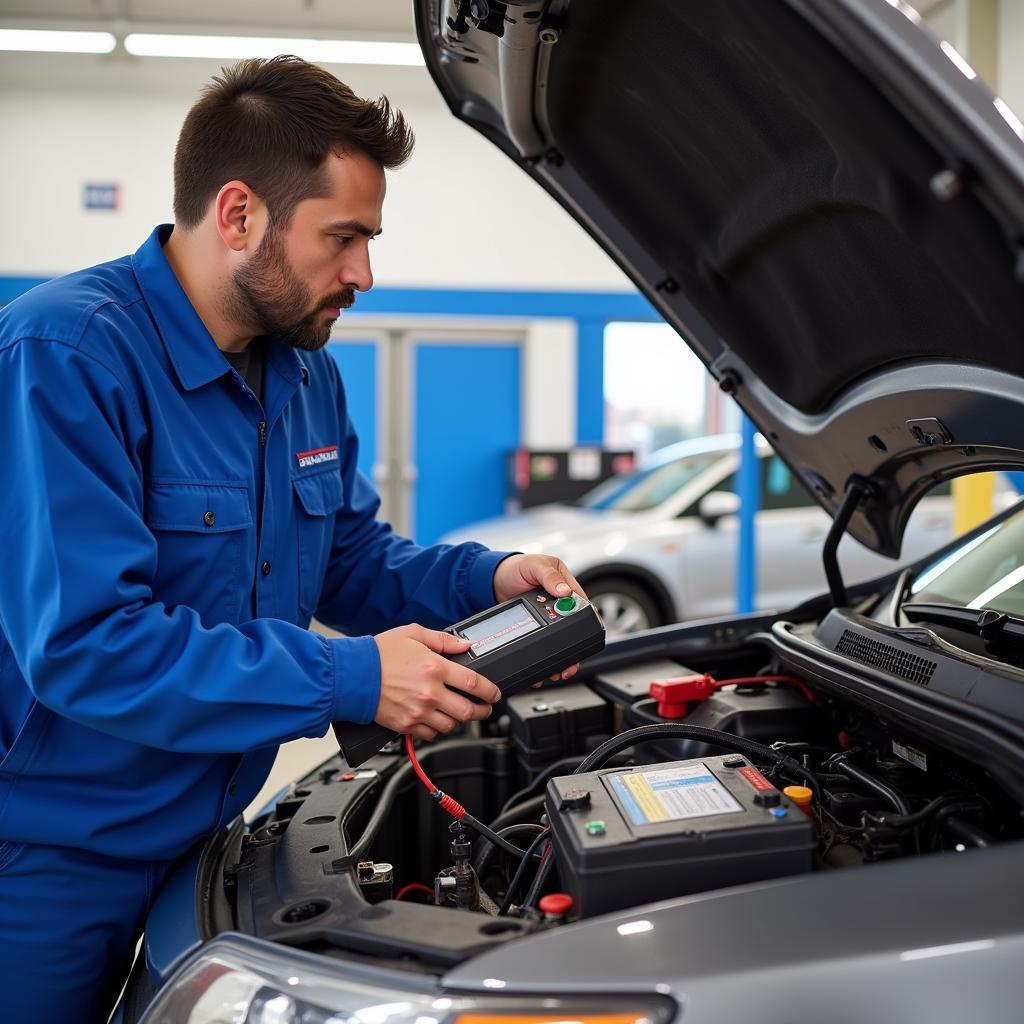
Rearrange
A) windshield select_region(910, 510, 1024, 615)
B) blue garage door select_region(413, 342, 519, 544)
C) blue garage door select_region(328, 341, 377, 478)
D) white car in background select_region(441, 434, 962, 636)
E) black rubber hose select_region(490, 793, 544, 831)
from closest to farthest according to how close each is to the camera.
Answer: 1. black rubber hose select_region(490, 793, 544, 831)
2. windshield select_region(910, 510, 1024, 615)
3. white car in background select_region(441, 434, 962, 636)
4. blue garage door select_region(328, 341, 377, 478)
5. blue garage door select_region(413, 342, 519, 544)

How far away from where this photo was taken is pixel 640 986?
82 centimetres

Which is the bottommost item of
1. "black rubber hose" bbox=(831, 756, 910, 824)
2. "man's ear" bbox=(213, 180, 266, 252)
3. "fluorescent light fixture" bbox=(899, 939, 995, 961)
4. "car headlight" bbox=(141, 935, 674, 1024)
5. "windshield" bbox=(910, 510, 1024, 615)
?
"car headlight" bbox=(141, 935, 674, 1024)

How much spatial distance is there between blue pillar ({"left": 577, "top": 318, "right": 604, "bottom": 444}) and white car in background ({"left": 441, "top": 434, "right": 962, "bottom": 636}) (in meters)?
2.98

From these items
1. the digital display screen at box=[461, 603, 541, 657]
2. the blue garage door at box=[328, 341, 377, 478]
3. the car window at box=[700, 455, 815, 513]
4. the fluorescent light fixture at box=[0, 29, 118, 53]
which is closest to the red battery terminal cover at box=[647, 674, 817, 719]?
the digital display screen at box=[461, 603, 541, 657]

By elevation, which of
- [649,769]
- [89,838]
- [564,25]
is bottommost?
[89,838]

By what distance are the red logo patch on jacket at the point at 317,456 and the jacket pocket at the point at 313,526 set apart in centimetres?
2

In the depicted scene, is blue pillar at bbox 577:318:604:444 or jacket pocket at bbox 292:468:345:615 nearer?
jacket pocket at bbox 292:468:345:615

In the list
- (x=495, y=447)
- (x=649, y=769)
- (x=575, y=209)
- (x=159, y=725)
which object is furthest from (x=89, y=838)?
(x=495, y=447)

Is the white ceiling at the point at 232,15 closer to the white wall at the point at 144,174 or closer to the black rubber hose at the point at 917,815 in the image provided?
the white wall at the point at 144,174

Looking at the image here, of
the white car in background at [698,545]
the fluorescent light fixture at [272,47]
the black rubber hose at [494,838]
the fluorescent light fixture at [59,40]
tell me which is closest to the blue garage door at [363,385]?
the fluorescent light fixture at [272,47]

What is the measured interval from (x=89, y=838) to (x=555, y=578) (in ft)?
2.48

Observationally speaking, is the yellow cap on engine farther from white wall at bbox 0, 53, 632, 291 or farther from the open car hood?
white wall at bbox 0, 53, 632, 291

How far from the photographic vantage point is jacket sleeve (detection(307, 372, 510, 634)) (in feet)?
5.75

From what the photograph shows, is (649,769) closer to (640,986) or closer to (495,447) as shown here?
(640,986)
